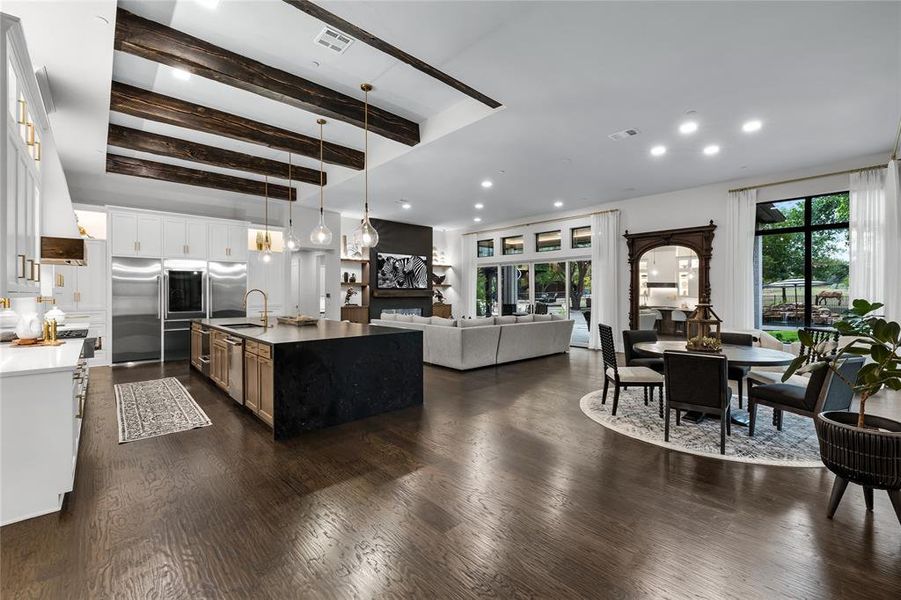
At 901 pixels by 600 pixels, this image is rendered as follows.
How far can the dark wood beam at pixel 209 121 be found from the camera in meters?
4.30

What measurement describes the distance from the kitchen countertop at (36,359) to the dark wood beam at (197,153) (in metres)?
3.63

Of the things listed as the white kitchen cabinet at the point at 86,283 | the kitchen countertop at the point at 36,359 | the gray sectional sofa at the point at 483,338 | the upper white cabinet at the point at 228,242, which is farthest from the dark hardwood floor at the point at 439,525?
the upper white cabinet at the point at 228,242

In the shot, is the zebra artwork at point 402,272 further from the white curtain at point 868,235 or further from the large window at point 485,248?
the white curtain at point 868,235

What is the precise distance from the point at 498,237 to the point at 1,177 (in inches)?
395

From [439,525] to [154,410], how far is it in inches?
145

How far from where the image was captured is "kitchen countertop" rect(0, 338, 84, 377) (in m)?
2.23

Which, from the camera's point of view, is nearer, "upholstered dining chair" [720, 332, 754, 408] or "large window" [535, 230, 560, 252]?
"upholstered dining chair" [720, 332, 754, 408]

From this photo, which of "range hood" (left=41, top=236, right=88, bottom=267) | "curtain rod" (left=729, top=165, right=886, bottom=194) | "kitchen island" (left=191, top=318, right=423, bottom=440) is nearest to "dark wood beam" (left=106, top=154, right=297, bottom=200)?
"range hood" (left=41, top=236, right=88, bottom=267)

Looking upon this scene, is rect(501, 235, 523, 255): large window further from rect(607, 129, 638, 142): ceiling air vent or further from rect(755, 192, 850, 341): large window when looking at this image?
rect(607, 129, 638, 142): ceiling air vent

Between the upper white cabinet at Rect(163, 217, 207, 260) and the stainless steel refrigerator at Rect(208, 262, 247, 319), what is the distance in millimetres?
360

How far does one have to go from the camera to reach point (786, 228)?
668 centimetres

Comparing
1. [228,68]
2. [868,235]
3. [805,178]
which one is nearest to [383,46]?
[228,68]

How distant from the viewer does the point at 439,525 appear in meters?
2.19

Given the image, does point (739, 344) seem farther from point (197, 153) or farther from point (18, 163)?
point (197, 153)
